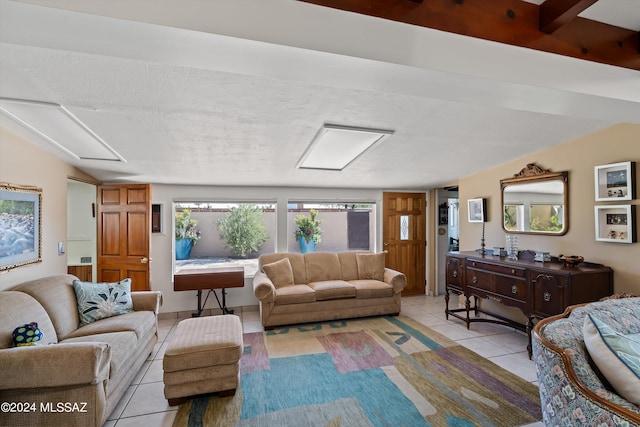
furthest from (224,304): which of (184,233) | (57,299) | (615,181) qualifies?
(615,181)

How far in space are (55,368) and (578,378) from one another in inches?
112

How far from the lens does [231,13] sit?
106 cm

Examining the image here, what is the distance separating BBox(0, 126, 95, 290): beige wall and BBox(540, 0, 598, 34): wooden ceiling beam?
12.3 feet

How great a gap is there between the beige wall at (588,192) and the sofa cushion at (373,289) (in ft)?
5.59

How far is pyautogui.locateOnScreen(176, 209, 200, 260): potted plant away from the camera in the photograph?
185 inches

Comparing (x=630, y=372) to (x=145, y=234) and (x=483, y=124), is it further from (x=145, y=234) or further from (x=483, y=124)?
(x=145, y=234)

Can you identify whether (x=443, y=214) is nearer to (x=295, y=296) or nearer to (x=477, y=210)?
(x=477, y=210)

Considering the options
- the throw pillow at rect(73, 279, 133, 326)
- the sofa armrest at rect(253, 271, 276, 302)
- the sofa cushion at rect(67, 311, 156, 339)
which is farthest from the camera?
the sofa armrest at rect(253, 271, 276, 302)

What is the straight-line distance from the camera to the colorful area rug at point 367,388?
2.06 meters

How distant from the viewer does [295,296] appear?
12.7 feet

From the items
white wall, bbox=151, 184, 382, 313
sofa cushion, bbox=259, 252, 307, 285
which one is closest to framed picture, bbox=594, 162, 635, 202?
white wall, bbox=151, 184, 382, 313

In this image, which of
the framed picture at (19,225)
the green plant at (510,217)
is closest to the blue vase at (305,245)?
the green plant at (510,217)

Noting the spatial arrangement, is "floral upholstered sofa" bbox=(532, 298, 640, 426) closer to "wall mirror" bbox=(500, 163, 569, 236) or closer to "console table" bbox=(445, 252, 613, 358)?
"console table" bbox=(445, 252, 613, 358)

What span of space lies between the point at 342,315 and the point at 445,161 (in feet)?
8.27
